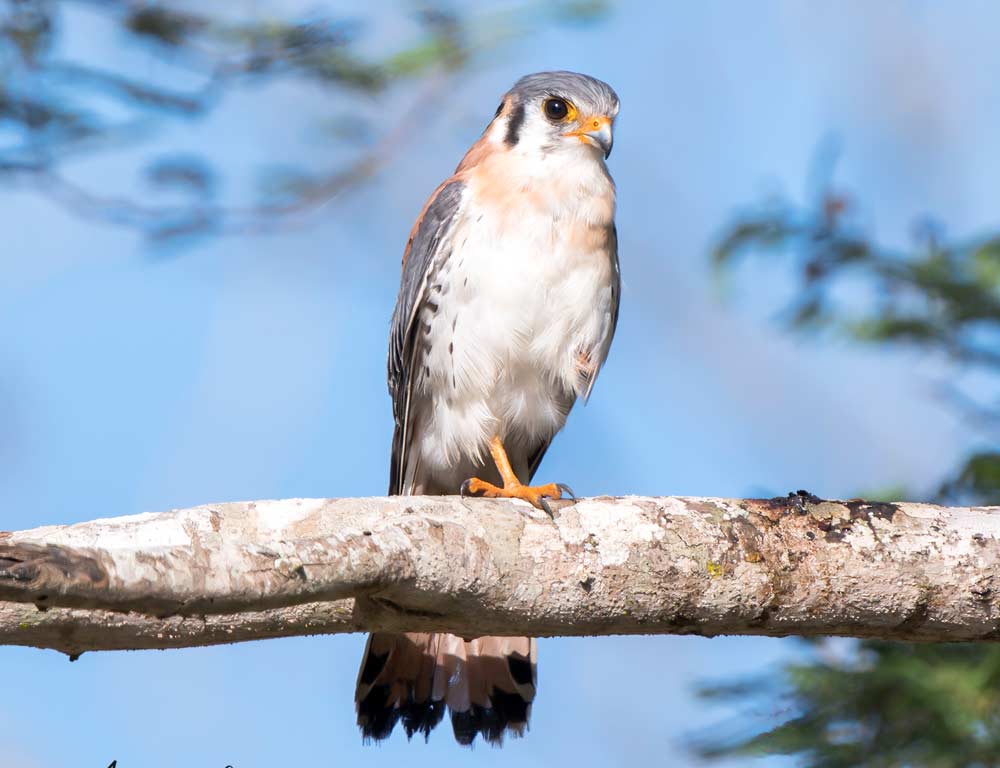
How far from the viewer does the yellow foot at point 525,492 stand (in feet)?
9.57

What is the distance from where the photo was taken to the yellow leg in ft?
10.2

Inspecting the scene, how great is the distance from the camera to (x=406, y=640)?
379cm

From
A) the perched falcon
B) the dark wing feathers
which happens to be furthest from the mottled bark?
the dark wing feathers

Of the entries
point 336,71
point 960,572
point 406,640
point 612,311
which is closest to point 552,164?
point 612,311

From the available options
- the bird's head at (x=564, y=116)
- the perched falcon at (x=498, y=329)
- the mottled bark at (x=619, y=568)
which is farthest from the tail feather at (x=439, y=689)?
the bird's head at (x=564, y=116)

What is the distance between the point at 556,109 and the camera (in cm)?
407

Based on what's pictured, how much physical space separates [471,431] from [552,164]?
0.91 metres

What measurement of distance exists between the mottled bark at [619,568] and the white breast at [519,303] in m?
1.03

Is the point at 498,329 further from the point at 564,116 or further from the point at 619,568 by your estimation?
the point at 619,568

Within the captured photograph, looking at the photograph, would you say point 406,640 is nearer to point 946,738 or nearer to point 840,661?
point 840,661

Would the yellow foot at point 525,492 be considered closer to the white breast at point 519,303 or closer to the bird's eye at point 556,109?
the white breast at point 519,303

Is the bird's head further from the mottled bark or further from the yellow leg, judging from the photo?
the mottled bark

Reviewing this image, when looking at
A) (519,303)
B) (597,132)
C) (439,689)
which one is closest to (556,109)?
(597,132)

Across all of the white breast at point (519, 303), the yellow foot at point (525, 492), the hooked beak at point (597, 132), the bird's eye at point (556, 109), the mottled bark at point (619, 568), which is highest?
the bird's eye at point (556, 109)
